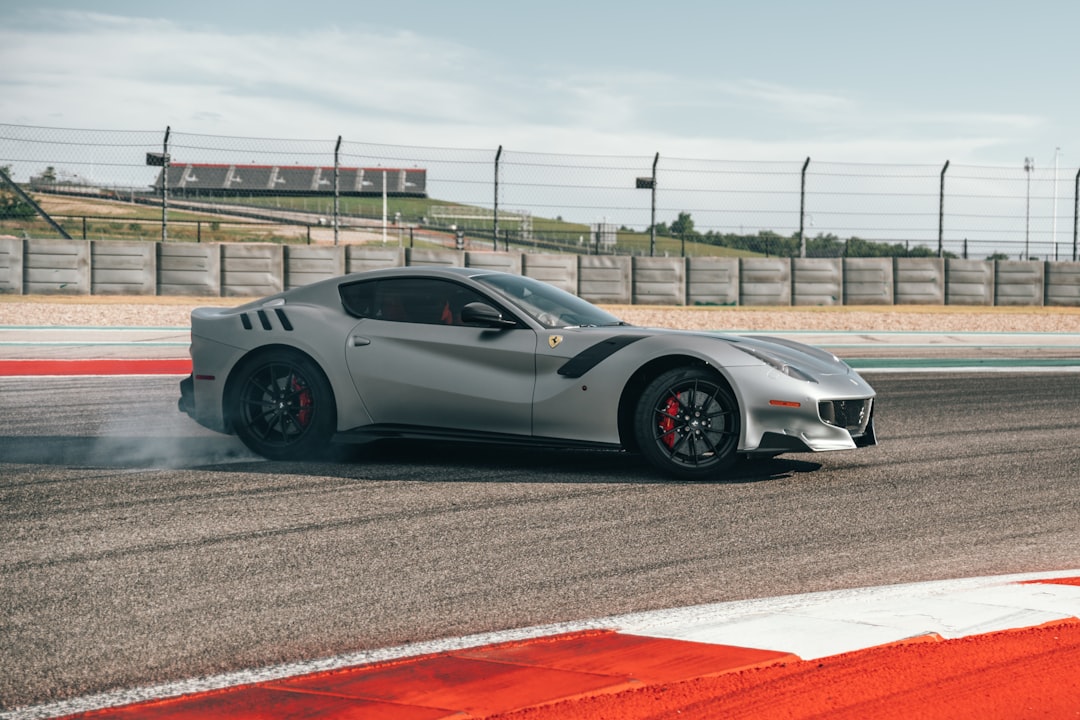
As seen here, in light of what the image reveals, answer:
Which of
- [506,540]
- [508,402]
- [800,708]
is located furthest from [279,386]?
[800,708]

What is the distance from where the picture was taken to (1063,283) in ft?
87.3

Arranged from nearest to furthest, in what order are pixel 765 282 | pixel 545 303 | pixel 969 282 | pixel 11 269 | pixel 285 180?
1. pixel 545 303
2. pixel 11 269
3. pixel 765 282
4. pixel 969 282
5. pixel 285 180

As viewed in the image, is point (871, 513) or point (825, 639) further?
point (871, 513)

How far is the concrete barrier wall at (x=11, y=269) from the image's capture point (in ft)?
74.4

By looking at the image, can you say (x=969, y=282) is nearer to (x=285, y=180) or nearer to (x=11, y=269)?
(x=11, y=269)

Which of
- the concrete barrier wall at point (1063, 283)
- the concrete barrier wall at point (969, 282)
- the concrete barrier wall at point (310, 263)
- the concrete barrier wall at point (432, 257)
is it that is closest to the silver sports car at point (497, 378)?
the concrete barrier wall at point (310, 263)

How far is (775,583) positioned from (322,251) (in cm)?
2006

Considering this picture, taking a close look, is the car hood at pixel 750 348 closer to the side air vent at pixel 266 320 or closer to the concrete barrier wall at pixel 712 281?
the side air vent at pixel 266 320

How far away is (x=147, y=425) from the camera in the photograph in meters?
8.88

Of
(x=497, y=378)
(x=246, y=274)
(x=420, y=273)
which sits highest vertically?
(x=246, y=274)

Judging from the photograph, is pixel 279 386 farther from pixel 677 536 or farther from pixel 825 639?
pixel 825 639

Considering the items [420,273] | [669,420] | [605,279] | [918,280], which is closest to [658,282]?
[605,279]

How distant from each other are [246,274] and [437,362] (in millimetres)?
17489

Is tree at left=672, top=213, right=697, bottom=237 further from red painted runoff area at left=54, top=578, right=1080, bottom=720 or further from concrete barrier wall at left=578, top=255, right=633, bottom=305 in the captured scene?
red painted runoff area at left=54, top=578, right=1080, bottom=720
